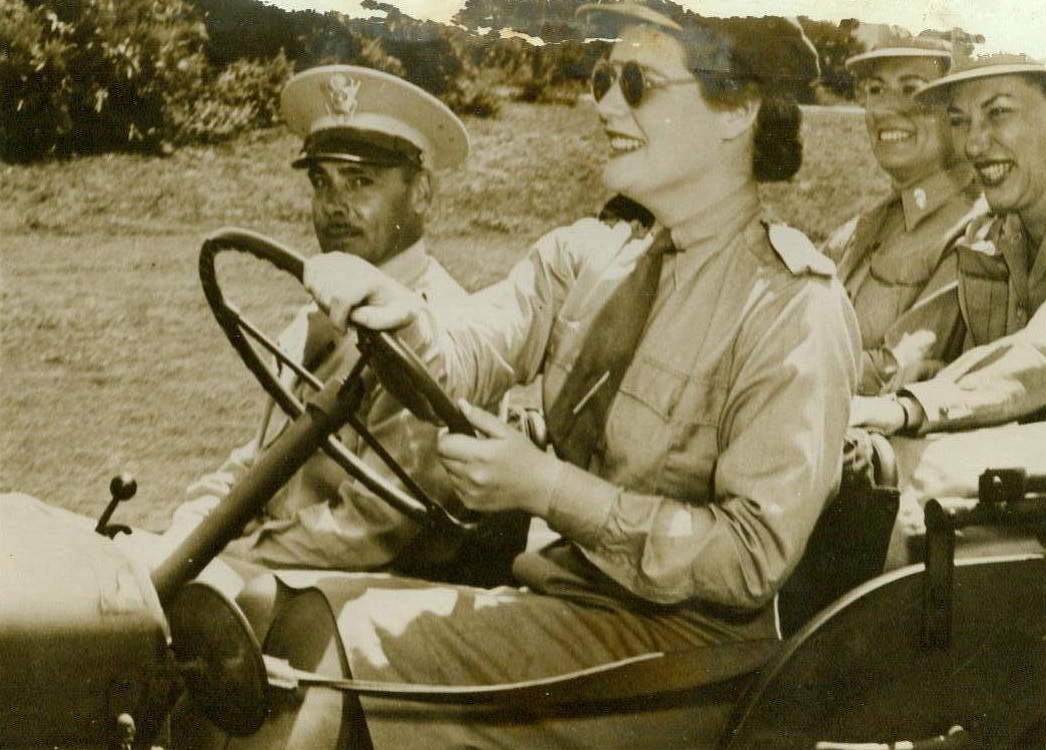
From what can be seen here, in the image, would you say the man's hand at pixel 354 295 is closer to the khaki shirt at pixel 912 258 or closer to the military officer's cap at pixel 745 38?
the military officer's cap at pixel 745 38

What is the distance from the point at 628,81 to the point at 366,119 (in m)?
0.65

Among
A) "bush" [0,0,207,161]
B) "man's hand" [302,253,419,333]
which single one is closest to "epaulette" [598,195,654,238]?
"man's hand" [302,253,419,333]

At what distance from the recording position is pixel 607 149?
2998 millimetres

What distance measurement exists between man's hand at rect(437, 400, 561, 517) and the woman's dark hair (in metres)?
0.91

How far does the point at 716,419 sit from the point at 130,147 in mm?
1600

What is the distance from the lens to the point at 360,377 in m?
2.73

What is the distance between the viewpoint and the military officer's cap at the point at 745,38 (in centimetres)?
295

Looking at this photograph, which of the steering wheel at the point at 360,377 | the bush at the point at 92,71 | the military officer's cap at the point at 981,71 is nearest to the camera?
the steering wheel at the point at 360,377

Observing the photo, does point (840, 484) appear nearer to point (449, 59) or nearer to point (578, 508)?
point (578, 508)

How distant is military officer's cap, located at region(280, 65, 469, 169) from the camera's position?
294 cm

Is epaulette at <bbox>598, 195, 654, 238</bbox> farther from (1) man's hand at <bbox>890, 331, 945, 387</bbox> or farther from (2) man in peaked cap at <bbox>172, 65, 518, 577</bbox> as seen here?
(1) man's hand at <bbox>890, 331, 945, 387</bbox>

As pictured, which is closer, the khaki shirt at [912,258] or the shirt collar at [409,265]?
the shirt collar at [409,265]

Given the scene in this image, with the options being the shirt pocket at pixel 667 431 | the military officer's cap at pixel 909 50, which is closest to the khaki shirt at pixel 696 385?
the shirt pocket at pixel 667 431

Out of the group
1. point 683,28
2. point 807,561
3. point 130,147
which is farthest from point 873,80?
point 130,147
